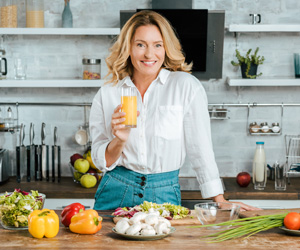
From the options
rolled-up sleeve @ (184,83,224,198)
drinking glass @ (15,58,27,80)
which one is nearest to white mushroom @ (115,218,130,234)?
rolled-up sleeve @ (184,83,224,198)

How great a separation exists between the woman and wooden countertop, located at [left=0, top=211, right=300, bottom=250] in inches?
20.1

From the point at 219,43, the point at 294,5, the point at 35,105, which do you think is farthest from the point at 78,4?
the point at 294,5

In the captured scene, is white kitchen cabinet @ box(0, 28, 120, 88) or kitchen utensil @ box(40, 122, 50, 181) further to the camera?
kitchen utensil @ box(40, 122, 50, 181)

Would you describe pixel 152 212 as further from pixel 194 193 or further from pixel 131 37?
pixel 194 193

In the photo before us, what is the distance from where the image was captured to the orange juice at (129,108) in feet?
6.64

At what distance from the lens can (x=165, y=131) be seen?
7.95ft

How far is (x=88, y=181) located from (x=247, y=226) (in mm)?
→ 2039

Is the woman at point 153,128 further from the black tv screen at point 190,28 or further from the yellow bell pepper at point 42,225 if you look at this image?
the black tv screen at point 190,28

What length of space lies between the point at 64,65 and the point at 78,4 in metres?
0.51

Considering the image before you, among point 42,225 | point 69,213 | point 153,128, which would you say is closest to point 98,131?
point 153,128

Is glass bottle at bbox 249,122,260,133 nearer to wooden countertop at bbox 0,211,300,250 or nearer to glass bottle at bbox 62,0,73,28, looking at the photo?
glass bottle at bbox 62,0,73,28

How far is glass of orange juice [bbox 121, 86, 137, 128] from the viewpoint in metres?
2.02

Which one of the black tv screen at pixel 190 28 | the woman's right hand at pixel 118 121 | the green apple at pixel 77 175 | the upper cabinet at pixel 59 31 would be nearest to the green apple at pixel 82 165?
the green apple at pixel 77 175

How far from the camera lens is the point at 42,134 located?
402cm
